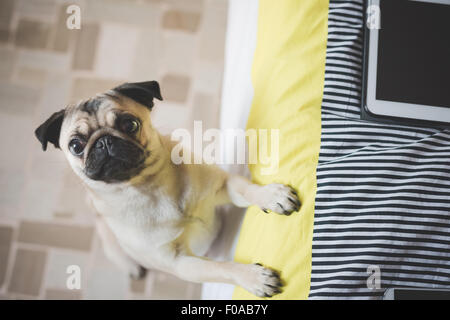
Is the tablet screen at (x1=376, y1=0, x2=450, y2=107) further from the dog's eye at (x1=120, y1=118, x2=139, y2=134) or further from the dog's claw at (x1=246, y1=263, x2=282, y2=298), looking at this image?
the dog's eye at (x1=120, y1=118, x2=139, y2=134)

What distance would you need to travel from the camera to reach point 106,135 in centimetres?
98

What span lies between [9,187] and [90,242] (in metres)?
0.55

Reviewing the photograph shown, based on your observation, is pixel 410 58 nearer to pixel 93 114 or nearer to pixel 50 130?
pixel 93 114

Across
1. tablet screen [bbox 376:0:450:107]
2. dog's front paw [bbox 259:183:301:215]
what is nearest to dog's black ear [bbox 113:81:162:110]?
dog's front paw [bbox 259:183:301:215]

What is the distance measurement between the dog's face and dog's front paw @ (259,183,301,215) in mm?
388

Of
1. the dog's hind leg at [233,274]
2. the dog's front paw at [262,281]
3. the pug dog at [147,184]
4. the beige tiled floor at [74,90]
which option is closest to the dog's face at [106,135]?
the pug dog at [147,184]

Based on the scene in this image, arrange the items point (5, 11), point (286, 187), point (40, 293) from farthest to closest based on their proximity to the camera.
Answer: point (5, 11)
point (40, 293)
point (286, 187)

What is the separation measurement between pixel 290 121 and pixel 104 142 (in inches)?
21.6

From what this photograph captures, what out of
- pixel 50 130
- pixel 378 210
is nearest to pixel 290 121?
pixel 378 210

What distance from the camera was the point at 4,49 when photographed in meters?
1.95

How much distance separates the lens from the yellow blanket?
88 centimetres

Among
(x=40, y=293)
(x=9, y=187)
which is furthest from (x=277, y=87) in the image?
(x=9, y=187)

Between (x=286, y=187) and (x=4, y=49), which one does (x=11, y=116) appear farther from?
(x=286, y=187)

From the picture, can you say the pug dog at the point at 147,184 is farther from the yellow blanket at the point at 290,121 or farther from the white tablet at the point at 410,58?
the white tablet at the point at 410,58
